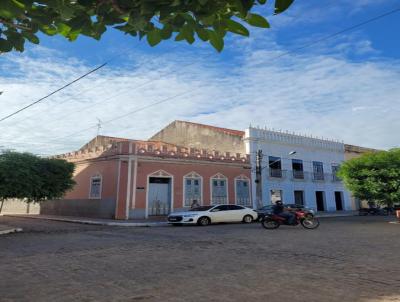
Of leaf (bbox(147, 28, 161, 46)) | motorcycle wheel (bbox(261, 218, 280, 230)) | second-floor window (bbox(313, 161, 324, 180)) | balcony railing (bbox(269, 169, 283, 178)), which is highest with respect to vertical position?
second-floor window (bbox(313, 161, 324, 180))

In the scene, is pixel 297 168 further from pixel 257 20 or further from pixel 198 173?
pixel 257 20

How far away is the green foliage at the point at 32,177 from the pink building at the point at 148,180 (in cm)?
345

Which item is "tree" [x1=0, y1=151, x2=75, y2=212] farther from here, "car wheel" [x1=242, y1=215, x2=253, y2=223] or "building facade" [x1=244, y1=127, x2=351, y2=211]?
"building facade" [x1=244, y1=127, x2=351, y2=211]

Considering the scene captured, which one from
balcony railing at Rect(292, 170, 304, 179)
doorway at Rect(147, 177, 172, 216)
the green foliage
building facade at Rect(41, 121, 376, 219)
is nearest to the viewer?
the green foliage

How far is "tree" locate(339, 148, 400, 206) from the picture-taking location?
2069 cm

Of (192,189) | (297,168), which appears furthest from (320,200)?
(192,189)

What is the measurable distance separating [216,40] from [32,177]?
1848cm

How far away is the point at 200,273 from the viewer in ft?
20.3

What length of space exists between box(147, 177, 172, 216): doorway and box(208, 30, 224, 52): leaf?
21.7 m

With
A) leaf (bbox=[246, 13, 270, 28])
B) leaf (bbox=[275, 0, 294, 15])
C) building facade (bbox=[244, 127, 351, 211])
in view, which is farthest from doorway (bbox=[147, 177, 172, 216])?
leaf (bbox=[275, 0, 294, 15])

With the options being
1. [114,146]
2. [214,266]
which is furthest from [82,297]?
[114,146]

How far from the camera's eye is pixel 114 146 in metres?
23.9

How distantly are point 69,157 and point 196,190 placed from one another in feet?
36.5

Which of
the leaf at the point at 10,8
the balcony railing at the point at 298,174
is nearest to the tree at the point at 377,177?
the balcony railing at the point at 298,174
